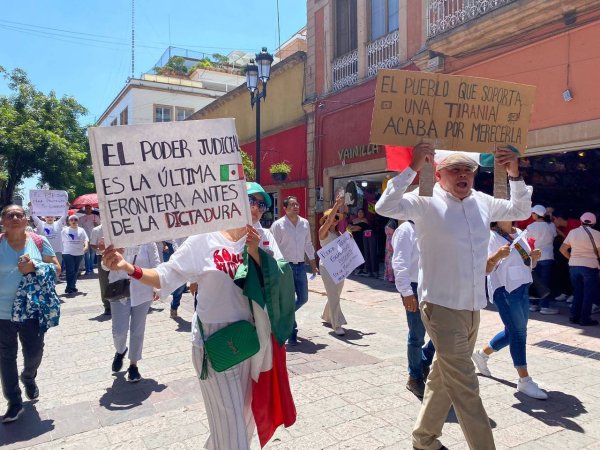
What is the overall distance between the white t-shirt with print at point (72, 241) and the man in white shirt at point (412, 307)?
30.2 feet

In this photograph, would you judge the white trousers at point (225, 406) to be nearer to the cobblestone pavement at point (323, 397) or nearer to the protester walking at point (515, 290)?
the cobblestone pavement at point (323, 397)

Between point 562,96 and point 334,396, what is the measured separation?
7.00 metres

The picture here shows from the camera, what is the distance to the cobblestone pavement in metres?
3.61

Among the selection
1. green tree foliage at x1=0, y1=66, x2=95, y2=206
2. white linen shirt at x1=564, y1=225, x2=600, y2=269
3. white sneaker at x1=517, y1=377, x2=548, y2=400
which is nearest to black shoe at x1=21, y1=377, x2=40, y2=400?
white sneaker at x1=517, y1=377, x2=548, y2=400

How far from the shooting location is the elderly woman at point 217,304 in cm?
260

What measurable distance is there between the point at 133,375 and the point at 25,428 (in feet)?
3.87

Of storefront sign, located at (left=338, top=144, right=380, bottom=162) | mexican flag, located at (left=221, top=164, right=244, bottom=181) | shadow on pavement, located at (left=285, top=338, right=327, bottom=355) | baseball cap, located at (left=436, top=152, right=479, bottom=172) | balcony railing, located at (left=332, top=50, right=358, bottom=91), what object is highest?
balcony railing, located at (left=332, top=50, right=358, bottom=91)

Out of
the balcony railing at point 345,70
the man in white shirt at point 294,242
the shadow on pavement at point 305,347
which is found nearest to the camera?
the shadow on pavement at point 305,347

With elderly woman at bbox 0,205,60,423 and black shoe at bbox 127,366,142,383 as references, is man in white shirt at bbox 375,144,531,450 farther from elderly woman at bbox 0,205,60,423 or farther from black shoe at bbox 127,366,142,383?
elderly woman at bbox 0,205,60,423

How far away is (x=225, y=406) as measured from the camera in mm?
2607

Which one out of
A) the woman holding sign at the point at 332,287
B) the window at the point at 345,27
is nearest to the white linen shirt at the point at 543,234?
the woman holding sign at the point at 332,287

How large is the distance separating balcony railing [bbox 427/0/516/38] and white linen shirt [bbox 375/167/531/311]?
284 inches

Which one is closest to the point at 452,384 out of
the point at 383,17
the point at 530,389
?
the point at 530,389

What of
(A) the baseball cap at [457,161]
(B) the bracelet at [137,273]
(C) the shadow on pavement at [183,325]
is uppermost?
(A) the baseball cap at [457,161]
